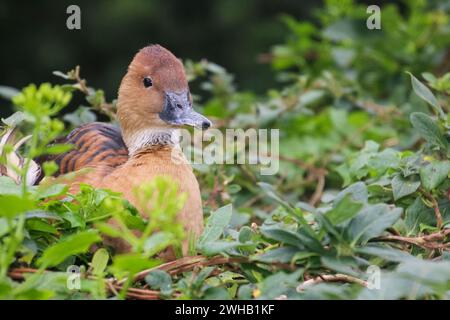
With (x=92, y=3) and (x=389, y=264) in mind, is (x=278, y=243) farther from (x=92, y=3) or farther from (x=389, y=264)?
(x=92, y=3)

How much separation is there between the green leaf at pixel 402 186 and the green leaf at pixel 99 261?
0.91m

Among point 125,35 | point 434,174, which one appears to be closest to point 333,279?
point 434,174

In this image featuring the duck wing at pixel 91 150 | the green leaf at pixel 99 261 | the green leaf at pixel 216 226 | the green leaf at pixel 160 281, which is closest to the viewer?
the green leaf at pixel 160 281

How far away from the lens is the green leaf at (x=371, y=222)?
6.75ft

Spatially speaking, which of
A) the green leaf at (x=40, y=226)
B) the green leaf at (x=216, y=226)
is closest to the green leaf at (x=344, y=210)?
the green leaf at (x=216, y=226)

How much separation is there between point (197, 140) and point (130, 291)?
1547 millimetres

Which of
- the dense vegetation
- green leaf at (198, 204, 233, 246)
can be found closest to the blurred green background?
the dense vegetation

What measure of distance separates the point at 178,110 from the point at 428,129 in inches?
35.8

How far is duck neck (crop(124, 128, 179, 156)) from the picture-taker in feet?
10.1

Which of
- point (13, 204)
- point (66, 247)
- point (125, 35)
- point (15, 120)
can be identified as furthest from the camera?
point (125, 35)

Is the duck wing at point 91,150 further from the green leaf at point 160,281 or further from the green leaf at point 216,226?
the green leaf at point 160,281

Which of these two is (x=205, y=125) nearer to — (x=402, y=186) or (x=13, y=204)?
(x=402, y=186)

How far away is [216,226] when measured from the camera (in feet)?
7.63

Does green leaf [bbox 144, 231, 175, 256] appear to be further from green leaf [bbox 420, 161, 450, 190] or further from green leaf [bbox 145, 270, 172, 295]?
green leaf [bbox 420, 161, 450, 190]
